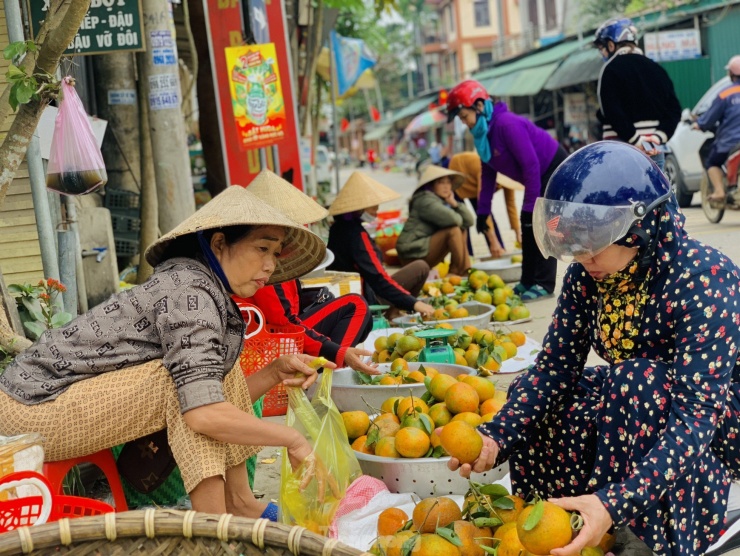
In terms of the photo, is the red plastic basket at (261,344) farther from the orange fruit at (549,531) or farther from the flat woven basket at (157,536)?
the orange fruit at (549,531)

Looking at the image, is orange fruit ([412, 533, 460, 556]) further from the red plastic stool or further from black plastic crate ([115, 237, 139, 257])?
black plastic crate ([115, 237, 139, 257])

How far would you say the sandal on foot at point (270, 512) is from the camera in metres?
3.11

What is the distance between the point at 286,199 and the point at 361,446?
1.74 metres

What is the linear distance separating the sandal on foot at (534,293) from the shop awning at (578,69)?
13.5 m

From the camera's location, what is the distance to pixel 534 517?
85.4 inches

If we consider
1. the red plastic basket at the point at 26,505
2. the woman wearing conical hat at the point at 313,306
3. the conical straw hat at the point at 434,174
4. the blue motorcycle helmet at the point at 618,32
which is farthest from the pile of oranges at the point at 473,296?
the red plastic basket at the point at 26,505

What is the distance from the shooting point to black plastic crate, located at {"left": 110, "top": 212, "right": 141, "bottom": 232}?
713 centimetres

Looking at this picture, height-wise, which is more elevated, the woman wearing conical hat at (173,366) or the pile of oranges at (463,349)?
the woman wearing conical hat at (173,366)

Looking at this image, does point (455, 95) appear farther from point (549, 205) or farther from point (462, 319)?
point (549, 205)

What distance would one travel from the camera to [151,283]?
276 centimetres

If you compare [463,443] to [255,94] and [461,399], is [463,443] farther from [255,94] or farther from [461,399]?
[255,94]

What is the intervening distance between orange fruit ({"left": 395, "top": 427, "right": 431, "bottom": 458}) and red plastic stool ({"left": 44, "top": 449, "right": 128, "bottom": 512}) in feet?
3.11

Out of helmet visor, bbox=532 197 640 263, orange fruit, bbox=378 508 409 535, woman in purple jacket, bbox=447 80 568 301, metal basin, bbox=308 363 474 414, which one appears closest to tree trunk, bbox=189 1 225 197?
woman in purple jacket, bbox=447 80 568 301

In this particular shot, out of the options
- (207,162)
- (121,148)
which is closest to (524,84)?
(207,162)
